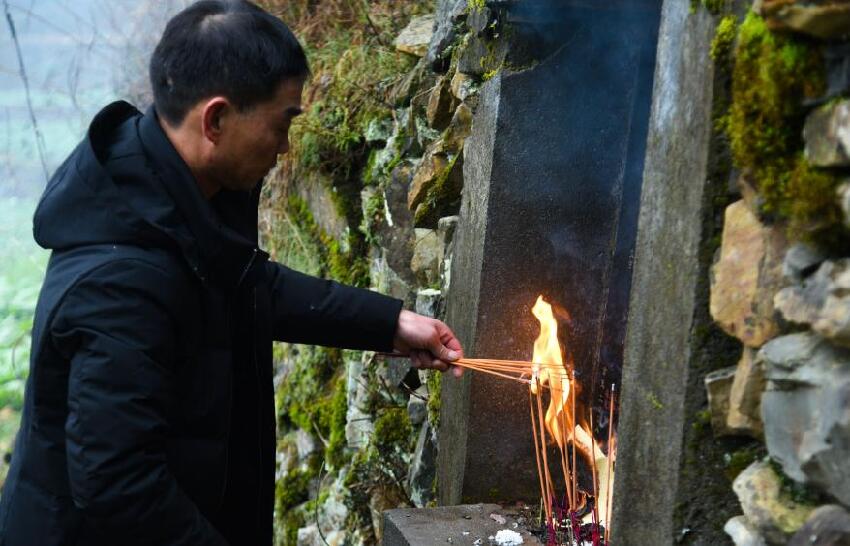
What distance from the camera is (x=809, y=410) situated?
1556 mm

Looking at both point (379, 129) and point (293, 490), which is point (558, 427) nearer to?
point (379, 129)

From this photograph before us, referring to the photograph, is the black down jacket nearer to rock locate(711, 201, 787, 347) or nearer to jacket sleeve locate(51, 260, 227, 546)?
jacket sleeve locate(51, 260, 227, 546)

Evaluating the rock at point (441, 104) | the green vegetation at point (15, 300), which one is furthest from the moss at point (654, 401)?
the green vegetation at point (15, 300)

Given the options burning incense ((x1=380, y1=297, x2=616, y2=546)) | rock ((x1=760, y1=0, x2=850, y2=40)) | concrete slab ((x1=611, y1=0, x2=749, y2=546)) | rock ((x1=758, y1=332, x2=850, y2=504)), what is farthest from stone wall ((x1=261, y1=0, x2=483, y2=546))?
rock ((x1=758, y1=332, x2=850, y2=504))

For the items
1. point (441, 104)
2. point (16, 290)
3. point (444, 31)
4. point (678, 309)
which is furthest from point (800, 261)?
point (16, 290)

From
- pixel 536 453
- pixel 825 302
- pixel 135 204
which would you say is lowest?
pixel 536 453

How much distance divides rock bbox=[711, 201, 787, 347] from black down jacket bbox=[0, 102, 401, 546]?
3.91 ft

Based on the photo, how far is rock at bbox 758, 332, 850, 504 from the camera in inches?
58.4

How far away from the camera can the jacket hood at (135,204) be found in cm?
224

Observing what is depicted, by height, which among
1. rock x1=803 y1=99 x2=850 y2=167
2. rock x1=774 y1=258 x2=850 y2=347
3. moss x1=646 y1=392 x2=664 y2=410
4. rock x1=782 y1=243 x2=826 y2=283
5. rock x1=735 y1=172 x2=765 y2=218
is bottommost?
moss x1=646 y1=392 x2=664 y2=410

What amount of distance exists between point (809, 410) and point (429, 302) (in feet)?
8.43

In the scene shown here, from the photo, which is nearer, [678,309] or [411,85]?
[678,309]

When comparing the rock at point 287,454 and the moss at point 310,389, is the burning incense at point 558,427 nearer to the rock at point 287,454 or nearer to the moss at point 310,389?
the moss at point 310,389

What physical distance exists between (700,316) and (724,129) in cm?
36
